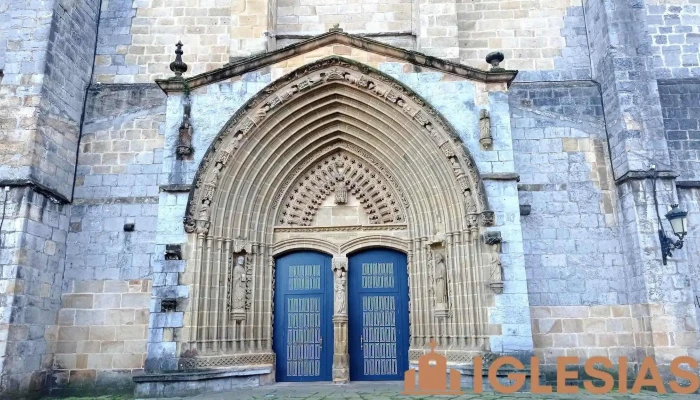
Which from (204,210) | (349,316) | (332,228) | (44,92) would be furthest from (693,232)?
(44,92)

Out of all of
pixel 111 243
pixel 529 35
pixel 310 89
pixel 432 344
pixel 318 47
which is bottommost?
pixel 432 344

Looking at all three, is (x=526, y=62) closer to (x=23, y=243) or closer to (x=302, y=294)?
(x=302, y=294)

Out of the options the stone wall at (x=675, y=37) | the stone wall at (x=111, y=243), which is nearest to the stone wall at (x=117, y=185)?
the stone wall at (x=111, y=243)

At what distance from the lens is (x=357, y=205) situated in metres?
9.12

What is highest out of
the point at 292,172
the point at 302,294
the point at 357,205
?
the point at 292,172

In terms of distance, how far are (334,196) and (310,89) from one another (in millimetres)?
1928

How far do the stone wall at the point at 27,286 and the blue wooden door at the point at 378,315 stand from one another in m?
4.86

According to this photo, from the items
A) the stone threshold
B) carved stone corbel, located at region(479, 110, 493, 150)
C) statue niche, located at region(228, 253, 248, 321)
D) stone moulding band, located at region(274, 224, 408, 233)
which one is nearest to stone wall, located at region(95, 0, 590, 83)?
carved stone corbel, located at region(479, 110, 493, 150)

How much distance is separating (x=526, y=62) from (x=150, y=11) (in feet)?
24.7

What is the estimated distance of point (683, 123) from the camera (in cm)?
922

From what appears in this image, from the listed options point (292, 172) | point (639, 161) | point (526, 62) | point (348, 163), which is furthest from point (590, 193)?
point (292, 172)

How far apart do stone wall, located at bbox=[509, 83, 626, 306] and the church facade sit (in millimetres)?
34

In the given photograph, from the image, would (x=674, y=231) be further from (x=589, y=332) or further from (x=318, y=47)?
(x=318, y=47)

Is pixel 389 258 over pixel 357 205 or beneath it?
beneath
